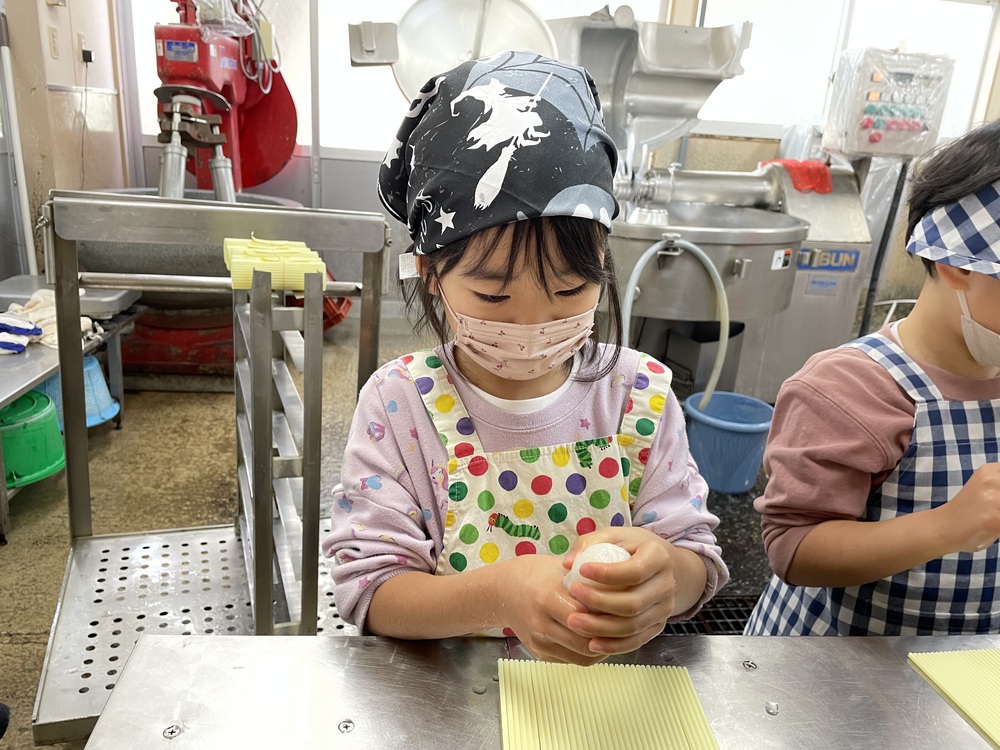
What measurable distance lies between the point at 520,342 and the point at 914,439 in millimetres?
540

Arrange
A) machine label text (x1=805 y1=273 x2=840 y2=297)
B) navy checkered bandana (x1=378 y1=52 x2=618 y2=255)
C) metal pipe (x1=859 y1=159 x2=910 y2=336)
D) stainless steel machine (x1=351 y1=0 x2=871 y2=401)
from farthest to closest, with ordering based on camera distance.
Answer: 1. metal pipe (x1=859 y1=159 x2=910 y2=336)
2. machine label text (x1=805 y1=273 x2=840 y2=297)
3. stainless steel machine (x1=351 y1=0 x2=871 y2=401)
4. navy checkered bandana (x1=378 y1=52 x2=618 y2=255)

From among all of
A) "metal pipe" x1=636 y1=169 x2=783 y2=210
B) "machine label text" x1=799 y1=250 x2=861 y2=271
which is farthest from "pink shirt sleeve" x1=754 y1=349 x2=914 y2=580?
"machine label text" x1=799 y1=250 x2=861 y2=271

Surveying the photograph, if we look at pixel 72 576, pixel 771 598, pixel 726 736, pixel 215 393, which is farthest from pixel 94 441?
pixel 726 736

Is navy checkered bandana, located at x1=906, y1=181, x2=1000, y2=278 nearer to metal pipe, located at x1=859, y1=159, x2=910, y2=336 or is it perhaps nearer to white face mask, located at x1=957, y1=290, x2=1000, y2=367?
white face mask, located at x1=957, y1=290, x2=1000, y2=367

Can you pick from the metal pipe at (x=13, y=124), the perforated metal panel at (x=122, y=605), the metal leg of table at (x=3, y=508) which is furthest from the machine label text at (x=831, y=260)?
the metal pipe at (x=13, y=124)

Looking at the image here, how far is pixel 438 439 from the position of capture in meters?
0.80

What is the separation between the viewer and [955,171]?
0.83m

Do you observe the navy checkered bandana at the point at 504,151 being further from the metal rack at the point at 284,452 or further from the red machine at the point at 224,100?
the red machine at the point at 224,100

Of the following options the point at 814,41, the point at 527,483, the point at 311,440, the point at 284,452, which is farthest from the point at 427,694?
the point at 814,41

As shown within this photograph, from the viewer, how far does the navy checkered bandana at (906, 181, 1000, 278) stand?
78cm

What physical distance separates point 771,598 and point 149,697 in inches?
36.4

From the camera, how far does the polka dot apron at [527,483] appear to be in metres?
0.79

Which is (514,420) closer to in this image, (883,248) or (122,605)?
(122,605)

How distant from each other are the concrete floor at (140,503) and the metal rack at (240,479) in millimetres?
218
